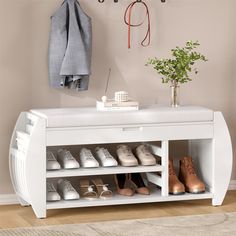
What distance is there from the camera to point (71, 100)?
4.63 meters

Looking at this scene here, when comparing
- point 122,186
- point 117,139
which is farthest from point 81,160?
point 122,186

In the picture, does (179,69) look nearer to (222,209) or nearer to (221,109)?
(221,109)

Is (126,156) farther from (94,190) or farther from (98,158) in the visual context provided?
(94,190)

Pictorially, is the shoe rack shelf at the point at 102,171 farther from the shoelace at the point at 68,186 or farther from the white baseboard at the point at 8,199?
the white baseboard at the point at 8,199

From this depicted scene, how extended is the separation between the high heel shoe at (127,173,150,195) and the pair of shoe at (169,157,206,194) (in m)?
0.17

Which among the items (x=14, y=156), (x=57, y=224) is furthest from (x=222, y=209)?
(x=14, y=156)

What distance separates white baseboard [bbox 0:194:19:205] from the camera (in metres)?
4.56

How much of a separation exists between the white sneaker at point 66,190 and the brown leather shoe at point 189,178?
2.36ft

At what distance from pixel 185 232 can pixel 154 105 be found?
108 cm

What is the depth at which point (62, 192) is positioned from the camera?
14.4 feet

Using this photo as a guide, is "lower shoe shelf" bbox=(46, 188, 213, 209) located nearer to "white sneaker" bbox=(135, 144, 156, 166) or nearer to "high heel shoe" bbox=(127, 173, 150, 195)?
"high heel shoe" bbox=(127, 173, 150, 195)

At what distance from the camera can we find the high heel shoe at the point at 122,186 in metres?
4.44

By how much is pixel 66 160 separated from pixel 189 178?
0.81 metres

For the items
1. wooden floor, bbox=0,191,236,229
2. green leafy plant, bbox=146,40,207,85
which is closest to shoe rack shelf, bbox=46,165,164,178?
wooden floor, bbox=0,191,236,229
